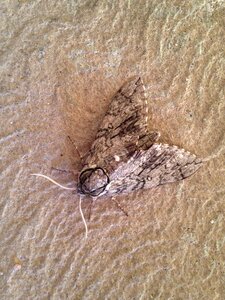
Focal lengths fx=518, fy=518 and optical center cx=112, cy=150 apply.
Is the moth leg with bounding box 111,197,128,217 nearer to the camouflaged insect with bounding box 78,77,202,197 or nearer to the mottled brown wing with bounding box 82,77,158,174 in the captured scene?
the camouflaged insect with bounding box 78,77,202,197

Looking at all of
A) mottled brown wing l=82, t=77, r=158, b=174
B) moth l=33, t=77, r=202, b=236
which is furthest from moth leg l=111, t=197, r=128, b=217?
mottled brown wing l=82, t=77, r=158, b=174

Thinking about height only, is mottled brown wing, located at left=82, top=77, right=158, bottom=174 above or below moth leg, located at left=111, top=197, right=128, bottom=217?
above

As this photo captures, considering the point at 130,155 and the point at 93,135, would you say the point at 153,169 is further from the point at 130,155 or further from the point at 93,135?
the point at 93,135

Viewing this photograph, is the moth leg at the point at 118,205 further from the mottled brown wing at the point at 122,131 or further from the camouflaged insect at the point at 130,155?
the mottled brown wing at the point at 122,131

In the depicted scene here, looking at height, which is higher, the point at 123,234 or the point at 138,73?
the point at 138,73

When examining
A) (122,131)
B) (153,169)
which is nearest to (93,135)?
(122,131)

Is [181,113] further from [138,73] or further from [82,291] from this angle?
[82,291]

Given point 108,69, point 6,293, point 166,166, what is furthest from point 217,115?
point 6,293
